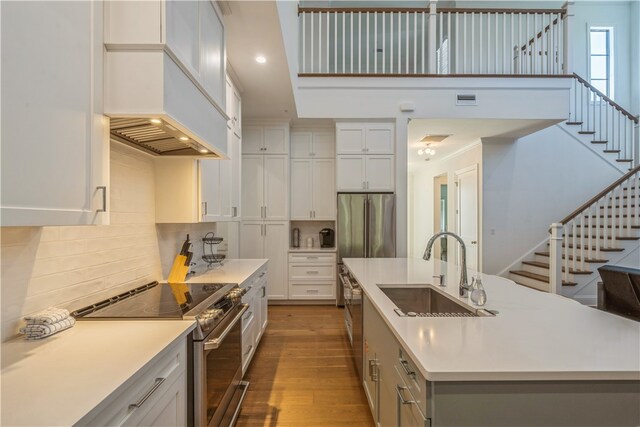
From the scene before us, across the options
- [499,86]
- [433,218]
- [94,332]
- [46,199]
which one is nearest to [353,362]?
[94,332]

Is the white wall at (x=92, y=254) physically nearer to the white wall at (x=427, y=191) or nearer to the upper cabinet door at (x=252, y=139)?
→ the upper cabinet door at (x=252, y=139)

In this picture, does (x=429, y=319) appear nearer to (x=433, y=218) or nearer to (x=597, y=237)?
(x=597, y=237)

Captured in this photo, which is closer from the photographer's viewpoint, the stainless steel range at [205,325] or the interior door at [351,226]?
the stainless steel range at [205,325]

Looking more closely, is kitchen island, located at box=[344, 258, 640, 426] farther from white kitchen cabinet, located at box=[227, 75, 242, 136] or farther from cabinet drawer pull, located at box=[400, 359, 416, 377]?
white kitchen cabinet, located at box=[227, 75, 242, 136]

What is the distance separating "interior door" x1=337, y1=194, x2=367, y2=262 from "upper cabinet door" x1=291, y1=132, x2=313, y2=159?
1133mm

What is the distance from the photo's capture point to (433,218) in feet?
26.4

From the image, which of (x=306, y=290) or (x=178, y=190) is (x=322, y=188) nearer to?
(x=306, y=290)

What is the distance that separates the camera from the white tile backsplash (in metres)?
1.20

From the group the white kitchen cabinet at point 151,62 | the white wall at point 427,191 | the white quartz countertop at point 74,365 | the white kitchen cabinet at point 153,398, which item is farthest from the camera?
the white wall at point 427,191

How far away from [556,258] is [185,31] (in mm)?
5202

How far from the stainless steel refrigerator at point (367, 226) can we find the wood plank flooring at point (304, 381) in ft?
3.85

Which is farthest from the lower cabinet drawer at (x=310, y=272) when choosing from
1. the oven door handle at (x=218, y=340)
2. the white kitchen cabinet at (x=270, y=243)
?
the oven door handle at (x=218, y=340)

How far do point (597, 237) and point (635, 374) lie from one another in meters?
4.99

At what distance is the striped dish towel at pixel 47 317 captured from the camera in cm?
120
